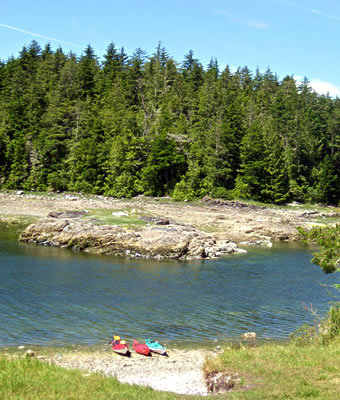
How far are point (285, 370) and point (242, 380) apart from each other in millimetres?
1422

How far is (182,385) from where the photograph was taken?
1542 cm

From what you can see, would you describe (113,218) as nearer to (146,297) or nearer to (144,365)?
(146,297)

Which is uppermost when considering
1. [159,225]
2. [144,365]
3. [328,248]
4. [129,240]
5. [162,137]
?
[162,137]

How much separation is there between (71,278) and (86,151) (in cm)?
5741

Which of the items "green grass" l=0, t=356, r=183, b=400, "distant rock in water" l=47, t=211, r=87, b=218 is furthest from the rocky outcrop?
"green grass" l=0, t=356, r=183, b=400

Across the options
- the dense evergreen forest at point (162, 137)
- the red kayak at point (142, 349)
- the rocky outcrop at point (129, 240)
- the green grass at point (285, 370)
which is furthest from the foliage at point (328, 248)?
the dense evergreen forest at point (162, 137)

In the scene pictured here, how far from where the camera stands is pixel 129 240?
42.8 meters

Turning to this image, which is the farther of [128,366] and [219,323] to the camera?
[219,323]

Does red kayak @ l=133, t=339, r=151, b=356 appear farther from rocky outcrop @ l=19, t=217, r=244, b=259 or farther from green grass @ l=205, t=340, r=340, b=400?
rocky outcrop @ l=19, t=217, r=244, b=259

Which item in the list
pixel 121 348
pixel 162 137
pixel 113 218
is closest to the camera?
pixel 121 348

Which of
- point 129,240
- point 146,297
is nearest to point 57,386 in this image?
point 146,297

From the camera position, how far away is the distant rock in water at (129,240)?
137 ft

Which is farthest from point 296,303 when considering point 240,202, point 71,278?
point 240,202

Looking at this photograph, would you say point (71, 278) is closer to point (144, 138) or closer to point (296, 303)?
point (296, 303)
